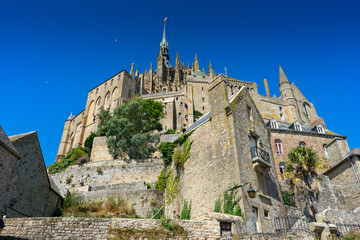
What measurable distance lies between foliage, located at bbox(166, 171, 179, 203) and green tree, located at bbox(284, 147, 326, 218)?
792 centimetres

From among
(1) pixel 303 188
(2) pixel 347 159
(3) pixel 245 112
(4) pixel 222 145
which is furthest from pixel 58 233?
(2) pixel 347 159

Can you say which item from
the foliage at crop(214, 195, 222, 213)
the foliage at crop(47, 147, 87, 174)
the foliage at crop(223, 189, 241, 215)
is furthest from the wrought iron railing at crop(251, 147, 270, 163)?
the foliage at crop(47, 147, 87, 174)

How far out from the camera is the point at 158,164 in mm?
26141

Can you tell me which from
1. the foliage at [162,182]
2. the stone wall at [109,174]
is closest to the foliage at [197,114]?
the stone wall at [109,174]

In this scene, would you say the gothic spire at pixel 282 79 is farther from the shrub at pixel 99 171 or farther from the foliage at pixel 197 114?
the shrub at pixel 99 171

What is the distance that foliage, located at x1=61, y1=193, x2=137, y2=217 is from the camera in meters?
19.1

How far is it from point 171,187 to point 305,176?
9.14 m

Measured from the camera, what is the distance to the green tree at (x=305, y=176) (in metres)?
18.1

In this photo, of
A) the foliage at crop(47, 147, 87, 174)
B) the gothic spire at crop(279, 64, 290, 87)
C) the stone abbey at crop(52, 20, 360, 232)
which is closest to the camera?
the stone abbey at crop(52, 20, 360, 232)

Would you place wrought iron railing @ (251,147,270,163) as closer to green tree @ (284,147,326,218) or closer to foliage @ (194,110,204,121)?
green tree @ (284,147,326,218)

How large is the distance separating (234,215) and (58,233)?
735 centimetres

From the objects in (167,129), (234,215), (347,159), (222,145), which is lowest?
(234,215)

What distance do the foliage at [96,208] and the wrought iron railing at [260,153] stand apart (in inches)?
361

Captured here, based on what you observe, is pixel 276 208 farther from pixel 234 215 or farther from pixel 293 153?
pixel 293 153
